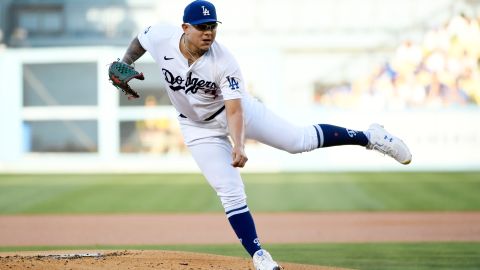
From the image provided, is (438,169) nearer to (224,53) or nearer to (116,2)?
(116,2)

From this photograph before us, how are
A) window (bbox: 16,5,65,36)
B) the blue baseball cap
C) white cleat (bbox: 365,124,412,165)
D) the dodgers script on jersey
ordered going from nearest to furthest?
the blue baseball cap < the dodgers script on jersey < white cleat (bbox: 365,124,412,165) < window (bbox: 16,5,65,36)

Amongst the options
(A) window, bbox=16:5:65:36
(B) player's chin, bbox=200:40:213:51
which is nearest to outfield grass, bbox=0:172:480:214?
(B) player's chin, bbox=200:40:213:51

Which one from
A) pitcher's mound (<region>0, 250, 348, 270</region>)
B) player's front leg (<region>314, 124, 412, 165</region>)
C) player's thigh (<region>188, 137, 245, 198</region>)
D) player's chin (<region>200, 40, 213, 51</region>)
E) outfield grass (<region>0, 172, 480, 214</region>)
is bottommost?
outfield grass (<region>0, 172, 480, 214</region>)

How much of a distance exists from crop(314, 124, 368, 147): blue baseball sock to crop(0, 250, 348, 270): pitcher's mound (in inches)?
34.0

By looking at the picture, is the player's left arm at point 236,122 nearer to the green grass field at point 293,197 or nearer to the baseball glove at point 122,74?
the baseball glove at point 122,74

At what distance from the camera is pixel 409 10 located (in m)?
24.5

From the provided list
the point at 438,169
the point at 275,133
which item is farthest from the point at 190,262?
the point at 438,169

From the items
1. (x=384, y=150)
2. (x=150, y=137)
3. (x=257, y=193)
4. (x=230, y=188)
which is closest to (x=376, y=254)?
(x=384, y=150)

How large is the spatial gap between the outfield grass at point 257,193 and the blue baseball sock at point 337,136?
5562mm

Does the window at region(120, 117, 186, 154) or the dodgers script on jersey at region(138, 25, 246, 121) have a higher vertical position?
the dodgers script on jersey at region(138, 25, 246, 121)

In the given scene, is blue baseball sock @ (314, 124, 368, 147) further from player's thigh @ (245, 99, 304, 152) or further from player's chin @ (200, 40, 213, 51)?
player's chin @ (200, 40, 213, 51)

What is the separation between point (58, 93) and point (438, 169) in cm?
822

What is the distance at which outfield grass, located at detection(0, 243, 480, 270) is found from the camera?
22.0ft

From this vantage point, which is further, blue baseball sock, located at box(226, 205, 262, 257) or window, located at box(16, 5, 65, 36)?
window, located at box(16, 5, 65, 36)
